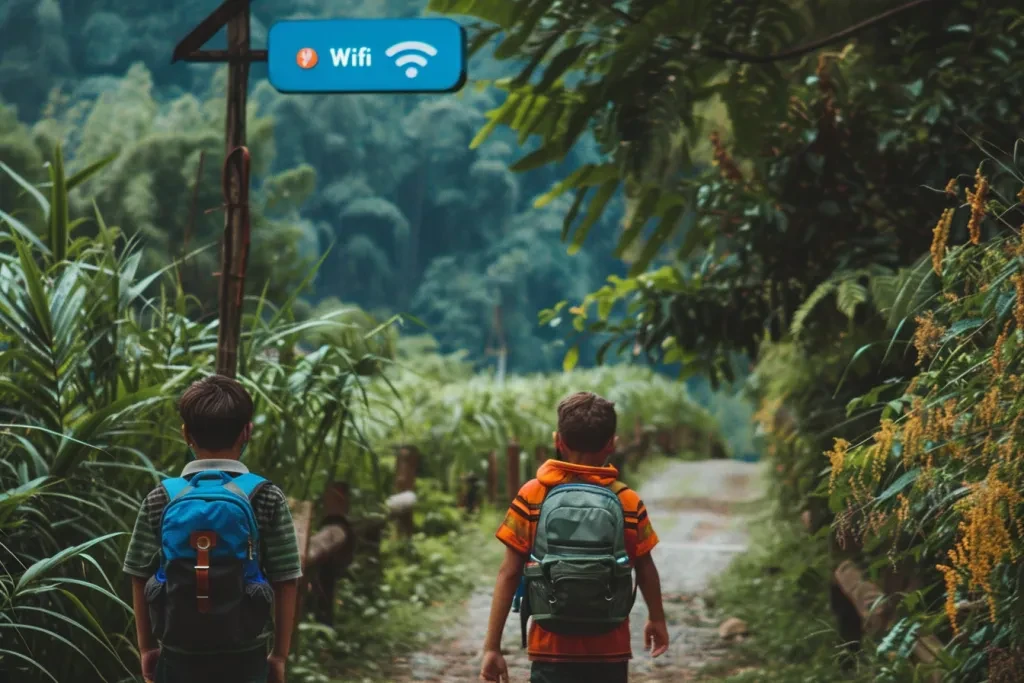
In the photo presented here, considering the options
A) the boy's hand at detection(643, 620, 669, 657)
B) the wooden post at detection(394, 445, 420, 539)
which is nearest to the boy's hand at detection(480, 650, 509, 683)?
the boy's hand at detection(643, 620, 669, 657)

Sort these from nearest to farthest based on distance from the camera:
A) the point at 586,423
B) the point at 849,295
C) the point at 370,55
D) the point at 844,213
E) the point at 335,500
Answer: the point at 586,423, the point at 370,55, the point at 849,295, the point at 844,213, the point at 335,500

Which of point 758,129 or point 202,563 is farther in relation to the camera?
point 758,129

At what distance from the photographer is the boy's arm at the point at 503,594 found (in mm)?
2717

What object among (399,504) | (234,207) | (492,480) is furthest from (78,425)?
(492,480)

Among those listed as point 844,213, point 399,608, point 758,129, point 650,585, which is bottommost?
point 399,608

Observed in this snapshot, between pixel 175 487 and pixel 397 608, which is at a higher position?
pixel 175 487

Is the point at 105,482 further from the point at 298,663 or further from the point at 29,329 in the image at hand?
the point at 298,663

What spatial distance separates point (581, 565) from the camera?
257 centimetres

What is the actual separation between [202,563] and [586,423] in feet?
2.99

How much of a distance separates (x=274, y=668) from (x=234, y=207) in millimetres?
1854

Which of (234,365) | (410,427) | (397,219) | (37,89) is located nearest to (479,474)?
(410,427)

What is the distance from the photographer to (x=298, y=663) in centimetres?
487

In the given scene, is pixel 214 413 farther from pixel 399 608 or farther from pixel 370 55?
pixel 399 608

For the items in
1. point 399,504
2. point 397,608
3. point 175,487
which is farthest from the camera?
point 399,504
